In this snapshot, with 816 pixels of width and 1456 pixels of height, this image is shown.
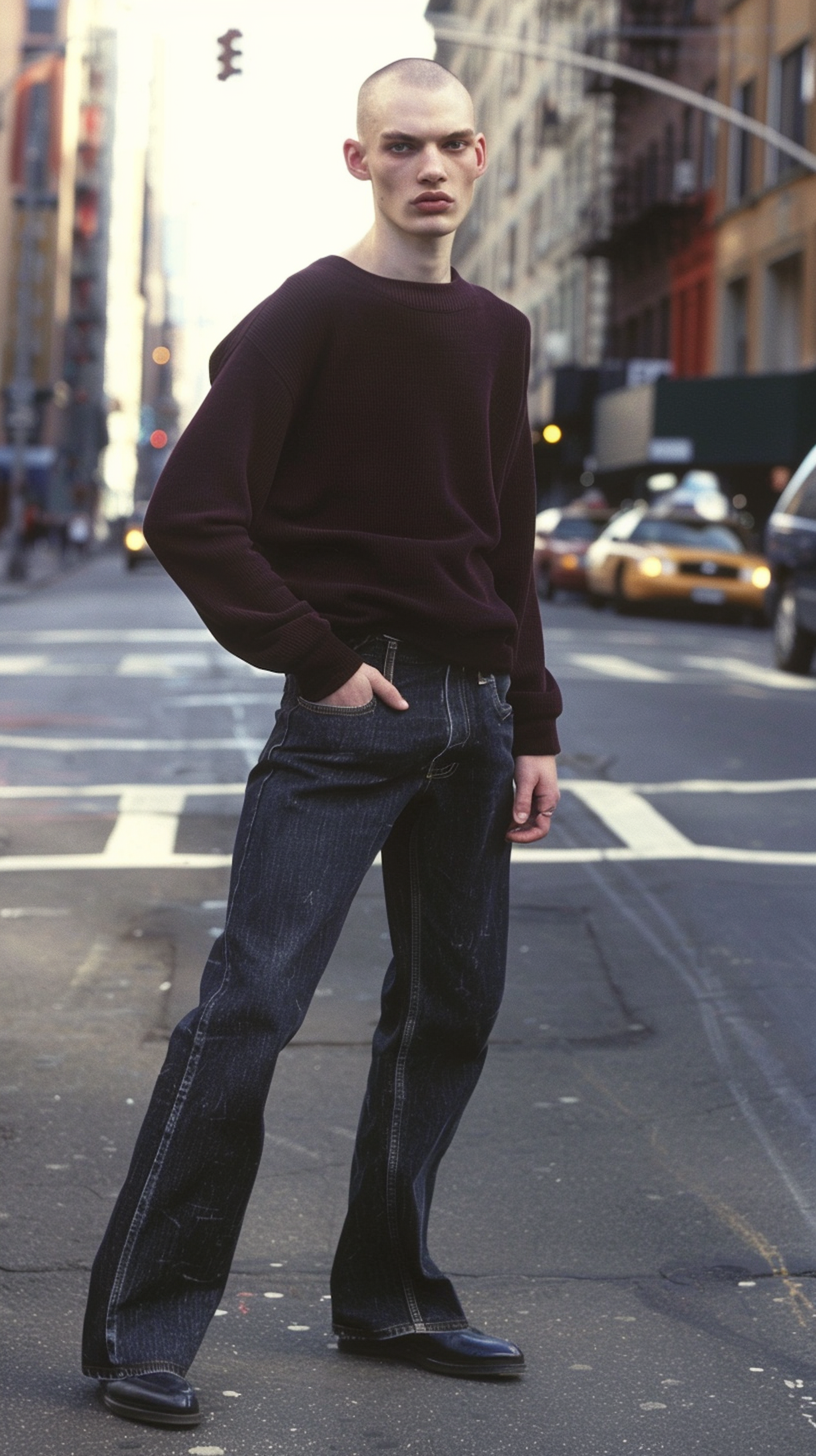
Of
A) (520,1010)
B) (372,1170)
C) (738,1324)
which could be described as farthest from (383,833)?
(520,1010)

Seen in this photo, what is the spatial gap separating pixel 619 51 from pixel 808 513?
34528mm

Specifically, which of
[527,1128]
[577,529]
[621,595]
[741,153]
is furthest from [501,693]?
[741,153]

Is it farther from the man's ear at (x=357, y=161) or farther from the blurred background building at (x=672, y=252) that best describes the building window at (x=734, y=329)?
the man's ear at (x=357, y=161)

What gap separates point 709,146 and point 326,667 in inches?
1713

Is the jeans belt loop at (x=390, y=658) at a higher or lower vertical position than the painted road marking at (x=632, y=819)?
higher

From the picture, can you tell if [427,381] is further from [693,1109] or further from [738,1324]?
[693,1109]

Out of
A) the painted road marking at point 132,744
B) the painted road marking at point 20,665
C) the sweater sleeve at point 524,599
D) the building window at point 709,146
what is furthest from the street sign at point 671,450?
the sweater sleeve at point 524,599

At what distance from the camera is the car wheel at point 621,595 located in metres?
30.3

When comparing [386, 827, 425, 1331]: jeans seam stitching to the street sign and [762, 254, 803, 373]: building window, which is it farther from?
[762, 254, 803, 373]: building window

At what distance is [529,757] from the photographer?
11.7 ft

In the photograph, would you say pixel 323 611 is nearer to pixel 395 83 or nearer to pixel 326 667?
pixel 326 667

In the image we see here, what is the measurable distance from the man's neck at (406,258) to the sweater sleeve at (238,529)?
239mm

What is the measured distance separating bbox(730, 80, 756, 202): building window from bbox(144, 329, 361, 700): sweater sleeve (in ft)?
131

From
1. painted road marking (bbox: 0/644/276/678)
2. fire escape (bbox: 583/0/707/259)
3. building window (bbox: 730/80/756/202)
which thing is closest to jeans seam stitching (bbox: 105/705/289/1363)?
painted road marking (bbox: 0/644/276/678)
